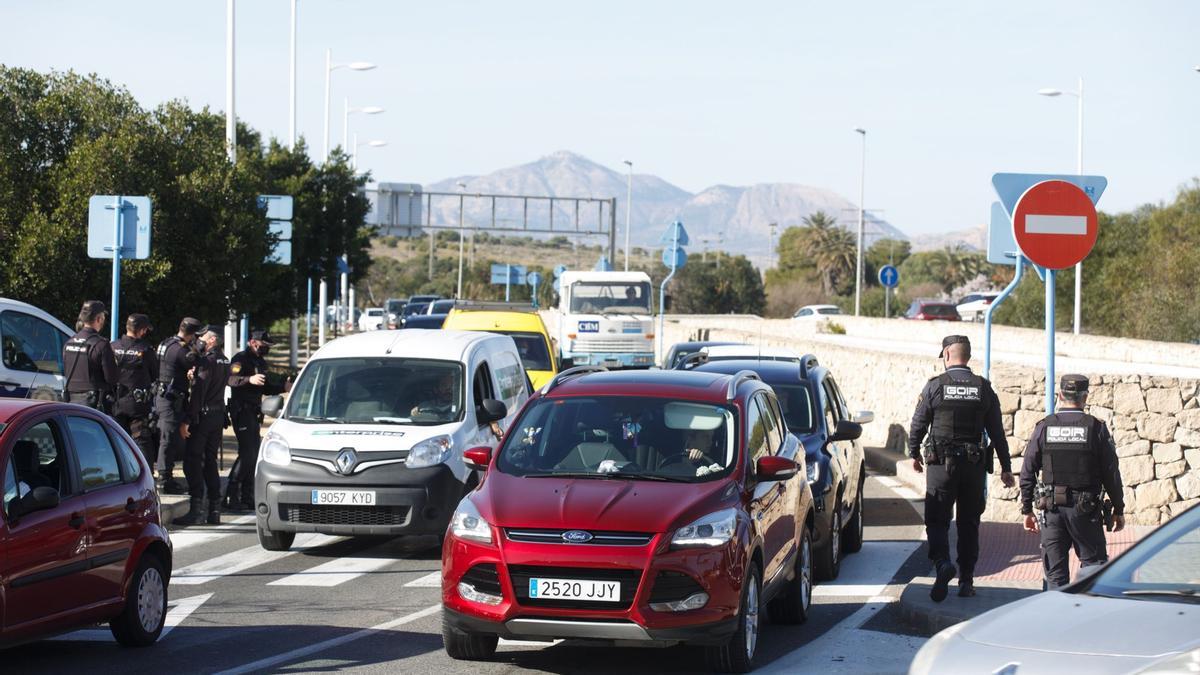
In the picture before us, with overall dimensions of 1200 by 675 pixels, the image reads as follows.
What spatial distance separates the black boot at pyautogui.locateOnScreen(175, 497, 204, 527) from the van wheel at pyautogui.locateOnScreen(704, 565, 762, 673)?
24.9ft

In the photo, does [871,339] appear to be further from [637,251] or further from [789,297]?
[637,251]

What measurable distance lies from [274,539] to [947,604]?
19.1 ft

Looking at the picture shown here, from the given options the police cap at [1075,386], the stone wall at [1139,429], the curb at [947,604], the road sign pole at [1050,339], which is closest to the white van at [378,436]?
the curb at [947,604]

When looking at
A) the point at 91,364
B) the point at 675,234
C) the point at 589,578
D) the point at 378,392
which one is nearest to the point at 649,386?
the point at 589,578

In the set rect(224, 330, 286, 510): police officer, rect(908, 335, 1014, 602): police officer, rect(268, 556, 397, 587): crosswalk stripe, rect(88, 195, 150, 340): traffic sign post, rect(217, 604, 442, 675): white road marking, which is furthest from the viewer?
rect(88, 195, 150, 340): traffic sign post

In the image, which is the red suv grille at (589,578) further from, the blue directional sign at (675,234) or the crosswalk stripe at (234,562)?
the blue directional sign at (675,234)

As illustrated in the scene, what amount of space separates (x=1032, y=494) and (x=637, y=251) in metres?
186

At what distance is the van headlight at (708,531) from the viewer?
309 inches

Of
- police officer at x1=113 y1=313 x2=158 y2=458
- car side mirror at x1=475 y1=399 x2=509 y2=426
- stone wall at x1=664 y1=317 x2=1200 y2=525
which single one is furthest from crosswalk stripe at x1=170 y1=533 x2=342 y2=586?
stone wall at x1=664 y1=317 x2=1200 y2=525

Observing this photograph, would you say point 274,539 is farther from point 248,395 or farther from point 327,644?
point 327,644

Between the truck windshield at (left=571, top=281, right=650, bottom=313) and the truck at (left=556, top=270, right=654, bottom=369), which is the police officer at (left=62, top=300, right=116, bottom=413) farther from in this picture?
the truck windshield at (left=571, top=281, right=650, bottom=313)

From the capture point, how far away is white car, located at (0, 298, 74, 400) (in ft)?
50.3

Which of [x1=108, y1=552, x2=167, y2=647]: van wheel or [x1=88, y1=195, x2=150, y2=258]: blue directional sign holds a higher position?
[x1=88, y1=195, x2=150, y2=258]: blue directional sign

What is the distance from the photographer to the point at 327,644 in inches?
350
